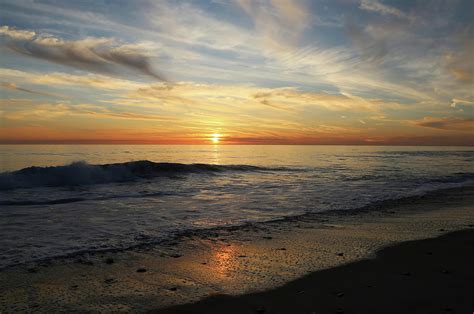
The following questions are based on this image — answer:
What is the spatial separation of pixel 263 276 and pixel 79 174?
21148 mm

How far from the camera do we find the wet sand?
4.92m

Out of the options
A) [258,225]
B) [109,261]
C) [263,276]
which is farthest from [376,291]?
[258,225]

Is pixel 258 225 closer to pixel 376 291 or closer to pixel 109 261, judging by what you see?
pixel 109 261

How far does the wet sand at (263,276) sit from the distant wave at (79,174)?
53.9 ft

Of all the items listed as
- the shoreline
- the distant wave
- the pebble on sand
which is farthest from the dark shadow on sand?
the distant wave

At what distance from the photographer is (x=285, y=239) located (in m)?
8.69

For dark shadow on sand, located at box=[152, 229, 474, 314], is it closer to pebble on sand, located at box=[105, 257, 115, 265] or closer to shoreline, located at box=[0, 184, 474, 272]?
pebble on sand, located at box=[105, 257, 115, 265]

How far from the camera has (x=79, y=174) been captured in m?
23.8

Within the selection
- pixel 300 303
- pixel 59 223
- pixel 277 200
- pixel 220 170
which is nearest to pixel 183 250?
pixel 300 303

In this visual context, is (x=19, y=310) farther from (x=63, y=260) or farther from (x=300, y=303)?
(x=300, y=303)

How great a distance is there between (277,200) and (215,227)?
612 centimetres

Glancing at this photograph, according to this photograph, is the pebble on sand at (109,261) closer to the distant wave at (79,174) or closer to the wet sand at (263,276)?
the wet sand at (263,276)

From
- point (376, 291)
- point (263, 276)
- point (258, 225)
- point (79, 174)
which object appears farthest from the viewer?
point (79, 174)

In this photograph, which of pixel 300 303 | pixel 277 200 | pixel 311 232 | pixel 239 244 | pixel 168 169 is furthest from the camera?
pixel 168 169
